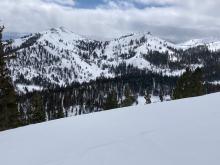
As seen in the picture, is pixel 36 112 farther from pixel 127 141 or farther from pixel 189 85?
pixel 127 141

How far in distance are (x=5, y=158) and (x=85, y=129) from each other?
2.95 meters

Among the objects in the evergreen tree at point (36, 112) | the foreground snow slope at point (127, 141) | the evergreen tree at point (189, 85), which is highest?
the foreground snow slope at point (127, 141)

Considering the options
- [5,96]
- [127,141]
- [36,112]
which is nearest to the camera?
[127,141]

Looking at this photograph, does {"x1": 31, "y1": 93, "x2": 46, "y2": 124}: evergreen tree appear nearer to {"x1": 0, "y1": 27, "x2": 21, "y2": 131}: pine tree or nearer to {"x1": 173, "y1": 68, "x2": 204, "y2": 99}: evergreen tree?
{"x1": 0, "y1": 27, "x2": 21, "y2": 131}: pine tree

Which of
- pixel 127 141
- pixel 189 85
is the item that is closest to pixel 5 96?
→ pixel 127 141

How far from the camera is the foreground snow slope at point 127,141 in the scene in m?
6.56

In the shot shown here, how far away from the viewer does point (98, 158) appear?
6871 mm

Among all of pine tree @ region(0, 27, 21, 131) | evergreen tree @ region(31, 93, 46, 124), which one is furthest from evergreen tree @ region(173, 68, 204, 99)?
pine tree @ region(0, 27, 21, 131)

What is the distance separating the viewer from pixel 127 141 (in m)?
7.94

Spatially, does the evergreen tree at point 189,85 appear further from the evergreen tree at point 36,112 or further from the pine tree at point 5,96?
the pine tree at point 5,96

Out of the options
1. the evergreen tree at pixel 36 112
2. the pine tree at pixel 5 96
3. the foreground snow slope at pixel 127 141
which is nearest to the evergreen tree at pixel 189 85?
Answer: the evergreen tree at pixel 36 112

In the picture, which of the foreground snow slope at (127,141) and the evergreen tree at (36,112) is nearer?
the foreground snow slope at (127,141)

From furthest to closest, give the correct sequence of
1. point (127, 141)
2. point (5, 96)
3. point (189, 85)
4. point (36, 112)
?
1. point (189, 85)
2. point (36, 112)
3. point (5, 96)
4. point (127, 141)

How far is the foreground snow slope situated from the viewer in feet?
21.5
